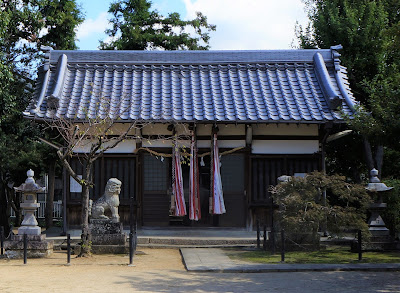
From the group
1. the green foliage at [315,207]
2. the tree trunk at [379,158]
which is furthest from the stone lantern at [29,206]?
the tree trunk at [379,158]

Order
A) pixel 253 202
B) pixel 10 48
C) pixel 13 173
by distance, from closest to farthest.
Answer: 1. pixel 253 202
2. pixel 10 48
3. pixel 13 173

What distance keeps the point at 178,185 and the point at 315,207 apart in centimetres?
508

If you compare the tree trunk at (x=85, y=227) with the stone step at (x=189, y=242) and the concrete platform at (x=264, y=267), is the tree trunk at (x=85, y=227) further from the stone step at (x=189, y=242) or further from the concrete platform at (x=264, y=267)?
the concrete platform at (x=264, y=267)

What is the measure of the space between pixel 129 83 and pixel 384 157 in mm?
10601

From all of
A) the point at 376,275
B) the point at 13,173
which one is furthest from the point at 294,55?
the point at 13,173

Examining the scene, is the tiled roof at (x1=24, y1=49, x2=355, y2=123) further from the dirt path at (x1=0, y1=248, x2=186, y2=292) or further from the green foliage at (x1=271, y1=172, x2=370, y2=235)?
the dirt path at (x1=0, y1=248, x2=186, y2=292)

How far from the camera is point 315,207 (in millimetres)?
13336

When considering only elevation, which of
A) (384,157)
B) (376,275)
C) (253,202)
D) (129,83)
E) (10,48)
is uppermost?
(10,48)

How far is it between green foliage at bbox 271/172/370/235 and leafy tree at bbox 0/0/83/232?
8.66 m

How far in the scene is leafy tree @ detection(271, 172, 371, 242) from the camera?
13242 mm

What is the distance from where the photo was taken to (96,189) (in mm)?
17469

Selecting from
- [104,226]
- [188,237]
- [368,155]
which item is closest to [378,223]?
[188,237]

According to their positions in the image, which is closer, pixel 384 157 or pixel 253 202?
pixel 253 202

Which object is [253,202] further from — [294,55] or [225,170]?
[294,55]
